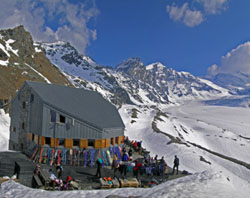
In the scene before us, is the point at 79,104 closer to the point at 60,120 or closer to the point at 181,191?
the point at 60,120

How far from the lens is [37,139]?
25.1m

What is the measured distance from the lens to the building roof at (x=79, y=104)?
24.7 m

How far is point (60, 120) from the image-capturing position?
80.8 ft

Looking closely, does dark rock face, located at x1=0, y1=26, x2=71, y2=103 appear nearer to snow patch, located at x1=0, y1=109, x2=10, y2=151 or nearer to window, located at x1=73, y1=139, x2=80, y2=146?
snow patch, located at x1=0, y1=109, x2=10, y2=151

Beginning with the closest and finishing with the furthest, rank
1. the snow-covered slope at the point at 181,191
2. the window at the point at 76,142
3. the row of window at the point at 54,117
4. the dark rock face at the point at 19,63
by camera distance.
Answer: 1. the snow-covered slope at the point at 181,191
2. the window at the point at 76,142
3. the row of window at the point at 54,117
4. the dark rock face at the point at 19,63

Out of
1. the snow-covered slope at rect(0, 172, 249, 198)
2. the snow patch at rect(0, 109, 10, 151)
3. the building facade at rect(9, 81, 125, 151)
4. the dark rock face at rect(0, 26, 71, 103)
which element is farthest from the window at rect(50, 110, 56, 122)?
the dark rock face at rect(0, 26, 71, 103)

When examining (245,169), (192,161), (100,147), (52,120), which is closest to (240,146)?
(245,169)

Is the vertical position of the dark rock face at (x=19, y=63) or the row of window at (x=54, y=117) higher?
the dark rock face at (x=19, y=63)

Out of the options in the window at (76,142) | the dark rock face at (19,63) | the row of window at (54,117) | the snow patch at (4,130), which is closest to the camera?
the window at (76,142)

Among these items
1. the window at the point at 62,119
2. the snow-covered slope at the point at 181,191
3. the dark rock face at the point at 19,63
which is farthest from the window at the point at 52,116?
the dark rock face at the point at 19,63

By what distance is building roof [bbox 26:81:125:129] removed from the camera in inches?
972

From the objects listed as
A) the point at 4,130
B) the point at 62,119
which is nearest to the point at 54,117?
the point at 62,119

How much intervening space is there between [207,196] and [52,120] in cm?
2034

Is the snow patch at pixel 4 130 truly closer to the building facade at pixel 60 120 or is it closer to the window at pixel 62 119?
the building facade at pixel 60 120
